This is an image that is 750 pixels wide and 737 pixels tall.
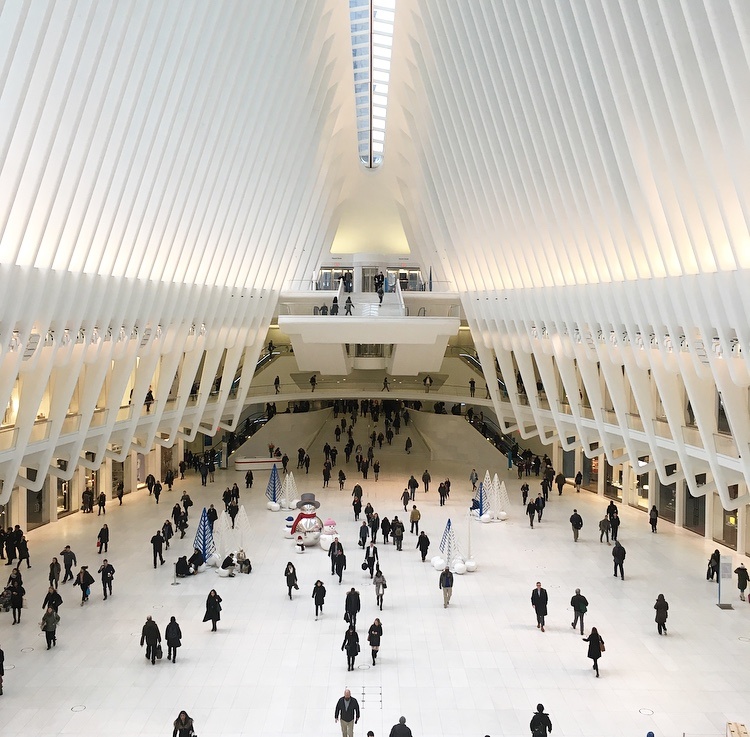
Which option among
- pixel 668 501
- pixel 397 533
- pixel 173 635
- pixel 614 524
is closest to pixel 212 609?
pixel 173 635

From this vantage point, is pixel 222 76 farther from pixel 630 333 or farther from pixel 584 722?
pixel 584 722

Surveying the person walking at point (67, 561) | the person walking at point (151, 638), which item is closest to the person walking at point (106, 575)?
the person walking at point (67, 561)

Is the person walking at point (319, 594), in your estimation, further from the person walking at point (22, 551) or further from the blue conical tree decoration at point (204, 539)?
the person walking at point (22, 551)

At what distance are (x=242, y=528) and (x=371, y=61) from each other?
64.2ft

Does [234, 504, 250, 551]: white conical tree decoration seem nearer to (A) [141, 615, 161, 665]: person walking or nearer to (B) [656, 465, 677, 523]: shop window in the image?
(A) [141, 615, 161, 665]: person walking

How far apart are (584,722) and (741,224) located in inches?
341

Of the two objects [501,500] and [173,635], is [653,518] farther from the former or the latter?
[173,635]

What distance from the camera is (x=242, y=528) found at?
22328 mm

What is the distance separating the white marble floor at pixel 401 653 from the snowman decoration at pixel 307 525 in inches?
23.1

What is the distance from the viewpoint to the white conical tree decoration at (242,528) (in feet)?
71.3

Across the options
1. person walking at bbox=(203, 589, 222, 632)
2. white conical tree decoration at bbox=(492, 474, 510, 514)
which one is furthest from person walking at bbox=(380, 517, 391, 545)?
person walking at bbox=(203, 589, 222, 632)

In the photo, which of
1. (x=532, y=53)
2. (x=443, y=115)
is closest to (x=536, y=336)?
(x=443, y=115)

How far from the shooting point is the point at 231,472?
36000 millimetres

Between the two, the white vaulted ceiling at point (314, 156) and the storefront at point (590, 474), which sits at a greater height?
the white vaulted ceiling at point (314, 156)
